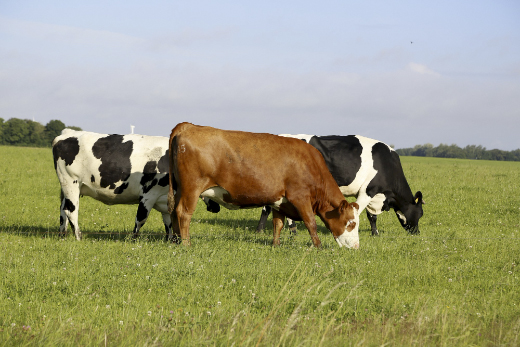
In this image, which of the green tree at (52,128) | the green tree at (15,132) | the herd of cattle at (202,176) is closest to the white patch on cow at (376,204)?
the herd of cattle at (202,176)

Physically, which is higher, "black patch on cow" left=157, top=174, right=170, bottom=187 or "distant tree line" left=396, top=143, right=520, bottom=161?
"distant tree line" left=396, top=143, right=520, bottom=161

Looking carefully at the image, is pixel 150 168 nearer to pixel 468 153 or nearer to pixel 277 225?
pixel 277 225

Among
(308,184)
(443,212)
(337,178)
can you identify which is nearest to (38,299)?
(308,184)

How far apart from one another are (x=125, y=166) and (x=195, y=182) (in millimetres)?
2459

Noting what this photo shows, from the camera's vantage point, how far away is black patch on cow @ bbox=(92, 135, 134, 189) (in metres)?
10.9

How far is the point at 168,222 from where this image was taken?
449 inches

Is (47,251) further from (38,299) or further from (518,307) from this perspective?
(518,307)

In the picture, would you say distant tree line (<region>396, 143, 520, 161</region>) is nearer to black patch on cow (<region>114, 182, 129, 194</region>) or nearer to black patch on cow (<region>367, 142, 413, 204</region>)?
black patch on cow (<region>367, 142, 413, 204</region>)

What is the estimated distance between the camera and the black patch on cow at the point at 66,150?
11023 mm

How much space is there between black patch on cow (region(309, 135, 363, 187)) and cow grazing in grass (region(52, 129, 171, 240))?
16.0 ft

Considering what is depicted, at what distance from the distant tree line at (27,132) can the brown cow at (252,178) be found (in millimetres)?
111239

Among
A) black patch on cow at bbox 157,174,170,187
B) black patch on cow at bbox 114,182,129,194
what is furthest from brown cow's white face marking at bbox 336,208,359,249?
black patch on cow at bbox 114,182,129,194

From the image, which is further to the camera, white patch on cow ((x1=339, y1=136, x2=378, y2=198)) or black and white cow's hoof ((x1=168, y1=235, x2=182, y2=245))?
white patch on cow ((x1=339, y1=136, x2=378, y2=198))

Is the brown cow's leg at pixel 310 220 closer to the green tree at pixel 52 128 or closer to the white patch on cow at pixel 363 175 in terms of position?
the white patch on cow at pixel 363 175
